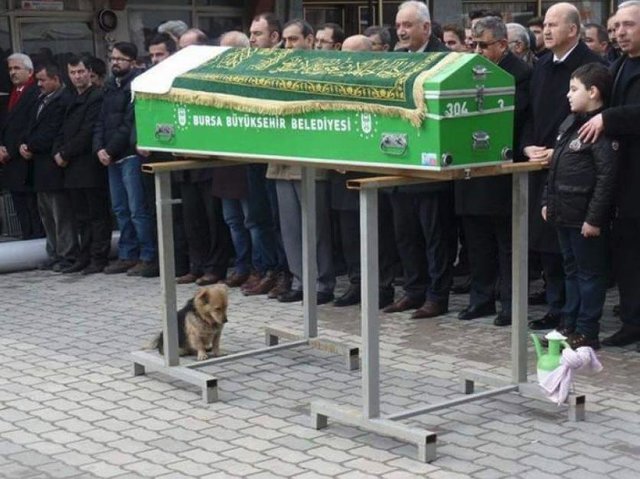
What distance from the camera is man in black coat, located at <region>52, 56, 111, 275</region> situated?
10.4 metres

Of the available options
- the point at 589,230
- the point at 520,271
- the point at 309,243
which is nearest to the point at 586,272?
the point at 589,230

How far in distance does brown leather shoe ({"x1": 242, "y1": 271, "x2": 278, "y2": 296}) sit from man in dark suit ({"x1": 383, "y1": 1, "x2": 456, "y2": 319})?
1181mm

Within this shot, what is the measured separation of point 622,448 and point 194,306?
9.11 ft

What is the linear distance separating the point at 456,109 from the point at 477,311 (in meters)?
3.20

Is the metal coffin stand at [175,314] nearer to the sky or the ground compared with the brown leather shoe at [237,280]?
nearer to the sky

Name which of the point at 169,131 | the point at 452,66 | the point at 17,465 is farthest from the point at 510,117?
the point at 17,465

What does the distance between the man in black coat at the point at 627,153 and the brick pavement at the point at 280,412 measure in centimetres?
31

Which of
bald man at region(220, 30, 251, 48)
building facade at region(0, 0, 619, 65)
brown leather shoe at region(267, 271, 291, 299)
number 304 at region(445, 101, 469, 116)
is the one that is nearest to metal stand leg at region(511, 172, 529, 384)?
number 304 at region(445, 101, 469, 116)

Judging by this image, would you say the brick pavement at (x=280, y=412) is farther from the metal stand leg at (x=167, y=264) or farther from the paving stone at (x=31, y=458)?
the metal stand leg at (x=167, y=264)

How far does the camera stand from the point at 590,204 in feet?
22.3

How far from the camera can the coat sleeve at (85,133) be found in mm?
10375

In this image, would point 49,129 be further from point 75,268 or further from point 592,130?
point 592,130

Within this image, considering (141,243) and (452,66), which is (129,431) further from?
(141,243)

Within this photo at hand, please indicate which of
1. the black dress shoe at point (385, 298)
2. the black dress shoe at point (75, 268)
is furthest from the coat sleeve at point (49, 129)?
the black dress shoe at point (385, 298)
